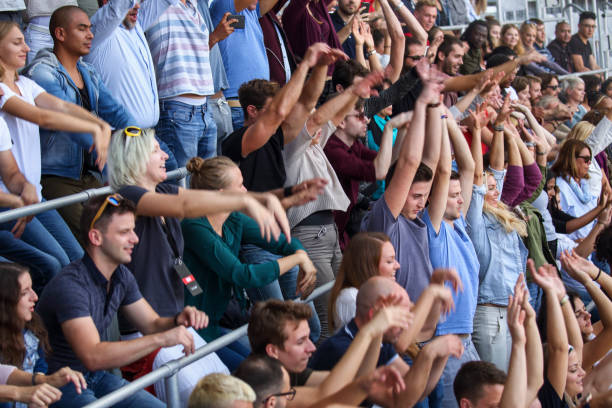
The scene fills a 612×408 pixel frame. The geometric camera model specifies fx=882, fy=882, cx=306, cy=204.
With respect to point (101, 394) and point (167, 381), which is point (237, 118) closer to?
point (101, 394)

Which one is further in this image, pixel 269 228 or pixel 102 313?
pixel 102 313

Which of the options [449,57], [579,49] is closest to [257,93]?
[449,57]

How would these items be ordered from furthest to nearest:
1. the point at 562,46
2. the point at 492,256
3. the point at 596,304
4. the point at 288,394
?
the point at 562,46 < the point at 492,256 < the point at 596,304 < the point at 288,394

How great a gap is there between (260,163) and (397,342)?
4.73ft

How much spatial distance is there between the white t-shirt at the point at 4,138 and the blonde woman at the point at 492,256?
263 centimetres

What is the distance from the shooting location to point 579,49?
1197 centimetres

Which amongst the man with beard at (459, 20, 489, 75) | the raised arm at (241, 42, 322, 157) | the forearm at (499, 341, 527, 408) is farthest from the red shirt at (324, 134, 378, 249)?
the man with beard at (459, 20, 489, 75)

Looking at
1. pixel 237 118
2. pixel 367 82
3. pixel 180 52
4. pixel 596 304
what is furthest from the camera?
pixel 237 118

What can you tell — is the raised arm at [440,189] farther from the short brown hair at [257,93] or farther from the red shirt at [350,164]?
the short brown hair at [257,93]

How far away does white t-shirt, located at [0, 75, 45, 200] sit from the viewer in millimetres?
4207

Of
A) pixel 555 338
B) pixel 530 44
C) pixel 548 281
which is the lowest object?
pixel 530 44

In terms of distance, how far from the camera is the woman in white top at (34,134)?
4000mm

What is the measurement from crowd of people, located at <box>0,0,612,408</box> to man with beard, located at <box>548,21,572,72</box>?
5335mm

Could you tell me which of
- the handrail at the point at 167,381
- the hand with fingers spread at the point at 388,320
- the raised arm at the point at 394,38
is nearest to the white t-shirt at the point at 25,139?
the handrail at the point at 167,381
